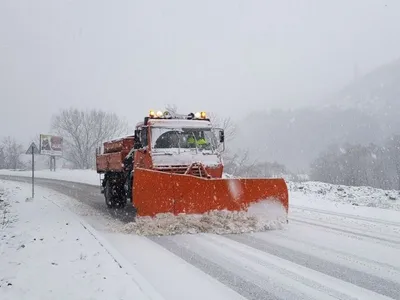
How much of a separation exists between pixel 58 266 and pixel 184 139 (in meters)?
4.99

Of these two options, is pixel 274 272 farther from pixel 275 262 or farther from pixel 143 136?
pixel 143 136

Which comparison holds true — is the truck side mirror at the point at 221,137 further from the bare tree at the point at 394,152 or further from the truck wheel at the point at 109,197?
the bare tree at the point at 394,152

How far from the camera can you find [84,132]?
63312 mm

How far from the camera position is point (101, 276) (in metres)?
4.46

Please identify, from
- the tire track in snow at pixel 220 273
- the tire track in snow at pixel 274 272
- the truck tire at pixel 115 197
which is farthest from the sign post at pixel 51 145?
the tire track in snow at pixel 274 272

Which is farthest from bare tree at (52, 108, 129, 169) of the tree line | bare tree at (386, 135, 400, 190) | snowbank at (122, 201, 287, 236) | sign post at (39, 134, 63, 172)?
snowbank at (122, 201, 287, 236)

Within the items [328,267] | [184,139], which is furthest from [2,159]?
[328,267]

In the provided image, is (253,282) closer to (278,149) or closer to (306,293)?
(306,293)

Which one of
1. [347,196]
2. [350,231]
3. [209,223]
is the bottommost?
[347,196]

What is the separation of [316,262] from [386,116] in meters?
143

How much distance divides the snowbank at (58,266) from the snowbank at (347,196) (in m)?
8.78

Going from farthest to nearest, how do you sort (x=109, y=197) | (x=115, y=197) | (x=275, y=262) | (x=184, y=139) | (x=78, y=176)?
1. (x=78, y=176)
2. (x=109, y=197)
3. (x=115, y=197)
4. (x=184, y=139)
5. (x=275, y=262)

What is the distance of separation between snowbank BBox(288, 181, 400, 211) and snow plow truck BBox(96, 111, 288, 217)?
5529 millimetres

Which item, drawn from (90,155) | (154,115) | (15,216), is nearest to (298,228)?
(154,115)
